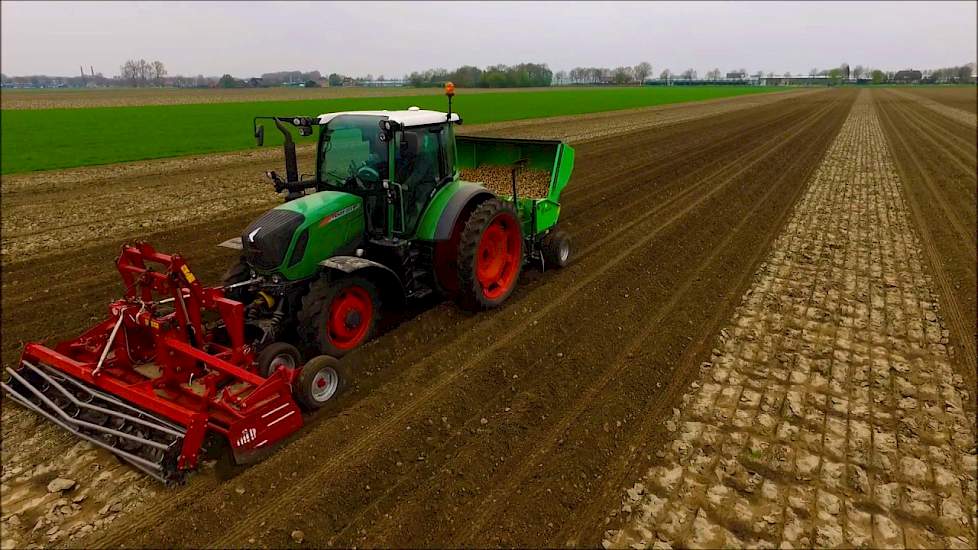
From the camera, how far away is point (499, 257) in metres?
6.91

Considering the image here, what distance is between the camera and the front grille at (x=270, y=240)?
479cm

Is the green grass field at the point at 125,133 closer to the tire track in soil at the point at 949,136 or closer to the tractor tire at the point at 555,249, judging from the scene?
the tractor tire at the point at 555,249

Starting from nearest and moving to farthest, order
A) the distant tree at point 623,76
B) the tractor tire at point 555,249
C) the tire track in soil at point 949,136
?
the tractor tire at point 555,249 → the tire track in soil at point 949,136 → the distant tree at point 623,76

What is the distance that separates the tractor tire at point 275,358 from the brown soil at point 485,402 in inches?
21.6

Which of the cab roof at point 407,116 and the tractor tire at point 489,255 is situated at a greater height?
the cab roof at point 407,116

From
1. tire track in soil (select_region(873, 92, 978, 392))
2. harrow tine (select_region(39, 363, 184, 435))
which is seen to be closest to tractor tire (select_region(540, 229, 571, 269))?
tire track in soil (select_region(873, 92, 978, 392))

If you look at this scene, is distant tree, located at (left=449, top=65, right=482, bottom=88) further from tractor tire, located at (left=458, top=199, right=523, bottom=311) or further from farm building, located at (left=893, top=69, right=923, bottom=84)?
tractor tire, located at (left=458, top=199, right=523, bottom=311)

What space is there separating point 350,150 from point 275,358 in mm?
2313

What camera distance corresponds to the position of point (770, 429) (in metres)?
4.43

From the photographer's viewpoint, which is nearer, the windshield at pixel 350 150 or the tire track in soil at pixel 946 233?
the windshield at pixel 350 150

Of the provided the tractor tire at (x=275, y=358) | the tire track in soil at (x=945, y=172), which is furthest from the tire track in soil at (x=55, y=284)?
the tire track in soil at (x=945, y=172)

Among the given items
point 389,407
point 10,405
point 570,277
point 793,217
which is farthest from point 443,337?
point 793,217

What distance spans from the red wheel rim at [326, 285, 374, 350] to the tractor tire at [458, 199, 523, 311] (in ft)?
3.71

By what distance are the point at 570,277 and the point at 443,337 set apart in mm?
2470
